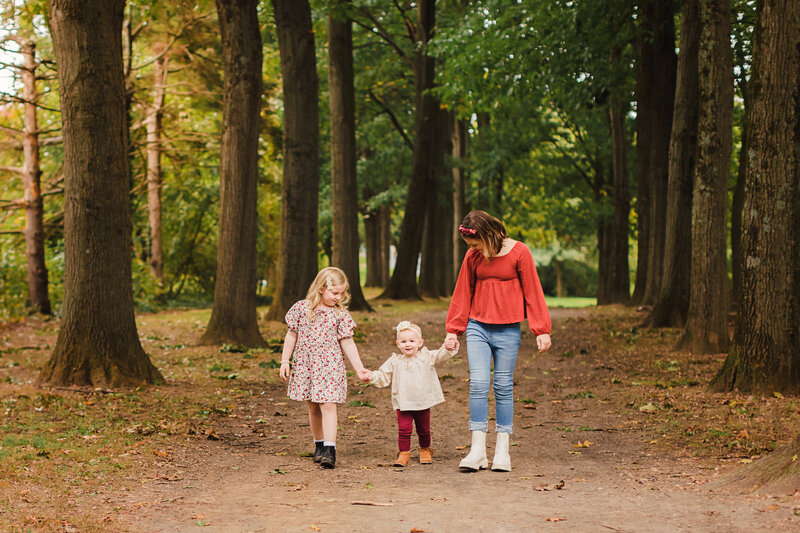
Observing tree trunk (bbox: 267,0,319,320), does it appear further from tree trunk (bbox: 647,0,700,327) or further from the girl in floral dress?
the girl in floral dress

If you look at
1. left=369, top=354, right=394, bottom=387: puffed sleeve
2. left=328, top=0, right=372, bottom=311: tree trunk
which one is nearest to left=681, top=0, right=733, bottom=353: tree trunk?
left=369, top=354, right=394, bottom=387: puffed sleeve

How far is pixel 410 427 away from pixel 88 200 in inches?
215

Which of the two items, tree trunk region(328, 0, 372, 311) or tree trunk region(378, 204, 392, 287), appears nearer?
tree trunk region(328, 0, 372, 311)

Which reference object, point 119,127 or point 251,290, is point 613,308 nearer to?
point 251,290

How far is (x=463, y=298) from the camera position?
6.75 m

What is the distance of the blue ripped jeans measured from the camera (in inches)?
261

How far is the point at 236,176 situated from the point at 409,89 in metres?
22.0

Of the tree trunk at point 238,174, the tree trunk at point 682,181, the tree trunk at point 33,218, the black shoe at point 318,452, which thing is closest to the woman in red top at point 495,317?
the black shoe at point 318,452

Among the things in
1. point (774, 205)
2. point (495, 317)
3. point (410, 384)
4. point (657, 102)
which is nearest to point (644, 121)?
point (657, 102)

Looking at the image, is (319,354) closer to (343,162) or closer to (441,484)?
(441,484)

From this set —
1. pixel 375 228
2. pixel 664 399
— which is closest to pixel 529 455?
pixel 664 399

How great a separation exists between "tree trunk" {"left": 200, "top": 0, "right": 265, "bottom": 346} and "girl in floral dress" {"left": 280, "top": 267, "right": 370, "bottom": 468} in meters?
7.70

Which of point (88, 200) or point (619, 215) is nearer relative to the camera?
point (88, 200)

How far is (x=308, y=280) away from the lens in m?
19.8
